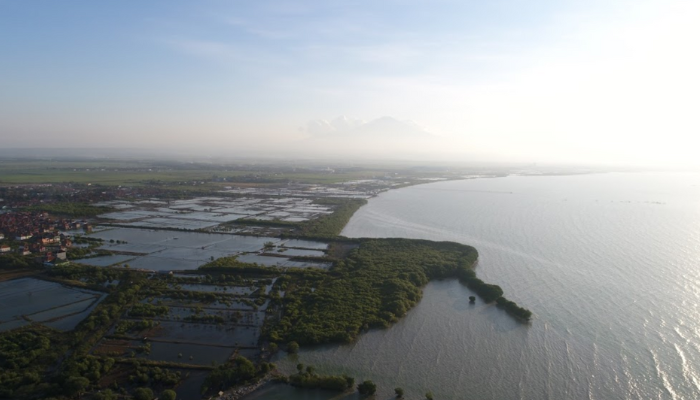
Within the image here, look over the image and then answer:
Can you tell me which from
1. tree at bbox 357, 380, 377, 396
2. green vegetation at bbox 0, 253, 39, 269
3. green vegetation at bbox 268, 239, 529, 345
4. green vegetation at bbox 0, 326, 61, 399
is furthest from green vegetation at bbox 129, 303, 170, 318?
green vegetation at bbox 0, 253, 39, 269

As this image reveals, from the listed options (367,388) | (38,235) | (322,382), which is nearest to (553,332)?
(367,388)

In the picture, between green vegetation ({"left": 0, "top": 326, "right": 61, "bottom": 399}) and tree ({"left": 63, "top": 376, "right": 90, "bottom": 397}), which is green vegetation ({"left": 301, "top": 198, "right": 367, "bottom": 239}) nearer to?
green vegetation ({"left": 0, "top": 326, "right": 61, "bottom": 399})

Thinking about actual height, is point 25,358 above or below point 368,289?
below

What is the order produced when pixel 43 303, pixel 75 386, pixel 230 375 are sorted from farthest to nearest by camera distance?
1. pixel 43 303
2. pixel 230 375
3. pixel 75 386

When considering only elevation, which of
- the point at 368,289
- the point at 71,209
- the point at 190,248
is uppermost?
the point at 71,209

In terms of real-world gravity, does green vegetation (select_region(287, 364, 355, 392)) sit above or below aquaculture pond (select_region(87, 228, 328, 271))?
below

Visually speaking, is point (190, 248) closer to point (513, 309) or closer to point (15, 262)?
point (15, 262)
